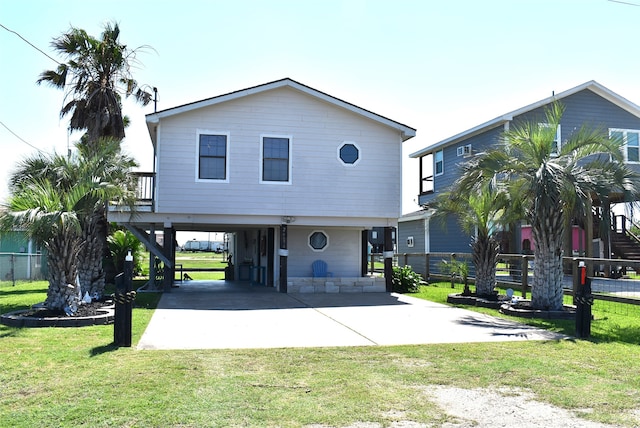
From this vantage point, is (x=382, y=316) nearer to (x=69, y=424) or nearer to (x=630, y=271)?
(x=69, y=424)

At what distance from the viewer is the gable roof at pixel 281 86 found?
15.6m

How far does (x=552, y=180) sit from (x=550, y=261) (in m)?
1.77

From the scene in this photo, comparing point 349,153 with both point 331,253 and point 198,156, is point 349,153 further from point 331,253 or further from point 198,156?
point 198,156

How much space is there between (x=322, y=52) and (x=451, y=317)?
6.38 meters

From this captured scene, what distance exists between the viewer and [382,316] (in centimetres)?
1156

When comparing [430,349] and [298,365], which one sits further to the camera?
[430,349]

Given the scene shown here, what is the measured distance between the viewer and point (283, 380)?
19.6 feet

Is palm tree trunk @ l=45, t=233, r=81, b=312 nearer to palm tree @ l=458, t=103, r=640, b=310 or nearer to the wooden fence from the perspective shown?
palm tree @ l=458, t=103, r=640, b=310

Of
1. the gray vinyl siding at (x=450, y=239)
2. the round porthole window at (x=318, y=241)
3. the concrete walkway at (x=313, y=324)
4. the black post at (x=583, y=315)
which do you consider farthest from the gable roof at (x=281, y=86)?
the black post at (x=583, y=315)

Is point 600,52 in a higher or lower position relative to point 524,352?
higher

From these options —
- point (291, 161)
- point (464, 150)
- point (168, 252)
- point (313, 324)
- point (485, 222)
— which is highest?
point (464, 150)

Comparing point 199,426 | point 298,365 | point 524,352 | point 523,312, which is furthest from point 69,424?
point 523,312

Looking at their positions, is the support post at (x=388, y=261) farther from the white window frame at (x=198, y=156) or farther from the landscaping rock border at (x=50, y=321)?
the landscaping rock border at (x=50, y=321)

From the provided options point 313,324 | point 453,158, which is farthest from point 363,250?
point 313,324
